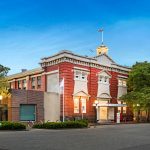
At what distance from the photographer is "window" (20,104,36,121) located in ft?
154

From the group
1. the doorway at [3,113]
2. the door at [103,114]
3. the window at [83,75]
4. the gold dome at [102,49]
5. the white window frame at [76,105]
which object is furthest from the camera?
the gold dome at [102,49]

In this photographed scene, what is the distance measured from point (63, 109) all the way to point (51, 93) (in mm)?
2782

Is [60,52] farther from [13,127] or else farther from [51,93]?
[13,127]

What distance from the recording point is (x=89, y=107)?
53.6 m

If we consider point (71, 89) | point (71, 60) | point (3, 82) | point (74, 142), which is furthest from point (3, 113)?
point (74, 142)

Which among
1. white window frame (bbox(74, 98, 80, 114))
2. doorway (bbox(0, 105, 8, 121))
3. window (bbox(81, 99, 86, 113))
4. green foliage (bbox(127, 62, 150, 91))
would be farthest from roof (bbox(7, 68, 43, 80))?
green foliage (bbox(127, 62, 150, 91))

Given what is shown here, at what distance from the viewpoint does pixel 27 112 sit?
47.4 m

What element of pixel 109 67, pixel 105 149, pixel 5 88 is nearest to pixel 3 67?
pixel 5 88

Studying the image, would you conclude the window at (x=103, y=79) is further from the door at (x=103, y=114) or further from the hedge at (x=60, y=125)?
the hedge at (x=60, y=125)

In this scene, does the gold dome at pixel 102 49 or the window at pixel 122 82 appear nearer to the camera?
the window at pixel 122 82

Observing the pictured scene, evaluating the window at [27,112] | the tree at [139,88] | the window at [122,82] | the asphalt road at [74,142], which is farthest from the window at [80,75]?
the asphalt road at [74,142]

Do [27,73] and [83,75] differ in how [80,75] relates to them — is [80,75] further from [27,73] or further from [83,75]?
[27,73]

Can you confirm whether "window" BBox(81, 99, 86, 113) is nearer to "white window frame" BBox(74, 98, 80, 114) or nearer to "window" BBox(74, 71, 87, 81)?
"white window frame" BBox(74, 98, 80, 114)

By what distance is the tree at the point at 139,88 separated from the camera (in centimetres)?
5503
